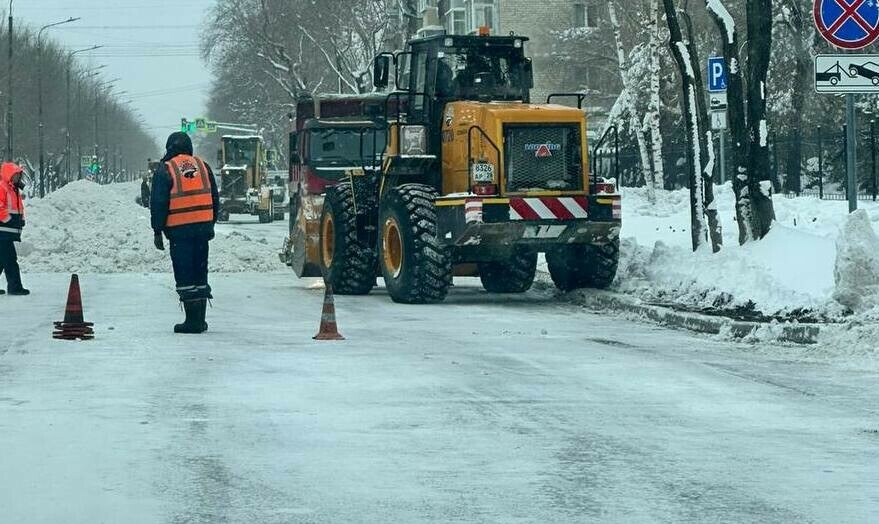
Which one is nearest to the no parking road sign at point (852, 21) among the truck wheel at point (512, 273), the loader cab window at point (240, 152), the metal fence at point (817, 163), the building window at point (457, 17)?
the truck wheel at point (512, 273)

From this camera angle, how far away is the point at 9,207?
72.6 ft

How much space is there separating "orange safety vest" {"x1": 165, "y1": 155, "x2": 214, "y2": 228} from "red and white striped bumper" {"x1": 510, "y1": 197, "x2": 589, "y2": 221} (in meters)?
4.71

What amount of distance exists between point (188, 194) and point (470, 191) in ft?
15.7

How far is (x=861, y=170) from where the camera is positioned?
43.2 m

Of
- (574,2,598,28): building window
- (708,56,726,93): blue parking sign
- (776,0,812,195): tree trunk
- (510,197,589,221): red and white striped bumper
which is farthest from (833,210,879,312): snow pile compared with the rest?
(574,2,598,28): building window

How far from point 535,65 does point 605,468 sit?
230 feet

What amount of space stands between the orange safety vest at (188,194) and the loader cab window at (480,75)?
587cm

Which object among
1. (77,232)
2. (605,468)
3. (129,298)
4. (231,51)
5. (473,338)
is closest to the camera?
(605,468)

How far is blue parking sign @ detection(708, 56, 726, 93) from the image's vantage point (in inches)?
1054

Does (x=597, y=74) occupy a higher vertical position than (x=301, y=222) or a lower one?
higher

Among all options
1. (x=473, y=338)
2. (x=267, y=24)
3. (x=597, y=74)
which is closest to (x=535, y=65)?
(x=597, y=74)

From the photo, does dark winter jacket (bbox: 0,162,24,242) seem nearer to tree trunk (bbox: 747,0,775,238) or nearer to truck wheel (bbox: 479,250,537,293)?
truck wheel (bbox: 479,250,537,293)

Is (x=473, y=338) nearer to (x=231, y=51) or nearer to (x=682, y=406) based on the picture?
(x=682, y=406)

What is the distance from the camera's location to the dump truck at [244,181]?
2299 inches
